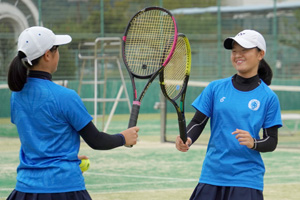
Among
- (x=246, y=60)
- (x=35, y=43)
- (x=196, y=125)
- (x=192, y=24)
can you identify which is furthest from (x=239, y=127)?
(x=192, y=24)

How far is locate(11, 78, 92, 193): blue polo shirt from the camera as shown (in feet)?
10.4

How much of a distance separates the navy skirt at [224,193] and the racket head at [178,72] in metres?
0.60

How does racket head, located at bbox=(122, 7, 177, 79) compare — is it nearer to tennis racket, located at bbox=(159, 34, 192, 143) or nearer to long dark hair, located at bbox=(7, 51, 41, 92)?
tennis racket, located at bbox=(159, 34, 192, 143)

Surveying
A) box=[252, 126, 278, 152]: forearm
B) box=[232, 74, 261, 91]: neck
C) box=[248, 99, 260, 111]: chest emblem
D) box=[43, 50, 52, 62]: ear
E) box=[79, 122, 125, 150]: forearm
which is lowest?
box=[252, 126, 278, 152]: forearm

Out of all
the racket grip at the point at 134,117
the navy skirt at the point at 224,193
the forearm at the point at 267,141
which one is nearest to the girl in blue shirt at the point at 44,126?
the racket grip at the point at 134,117

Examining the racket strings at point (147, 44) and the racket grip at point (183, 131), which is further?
the racket strings at point (147, 44)

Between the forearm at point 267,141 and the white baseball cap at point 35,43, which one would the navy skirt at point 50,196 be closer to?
the white baseball cap at point 35,43

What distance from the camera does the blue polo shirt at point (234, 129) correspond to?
3.68 m

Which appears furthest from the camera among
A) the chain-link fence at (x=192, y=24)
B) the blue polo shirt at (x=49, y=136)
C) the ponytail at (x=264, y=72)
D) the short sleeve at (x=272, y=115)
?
the chain-link fence at (x=192, y=24)

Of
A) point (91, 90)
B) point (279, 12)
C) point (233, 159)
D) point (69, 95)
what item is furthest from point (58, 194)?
point (279, 12)

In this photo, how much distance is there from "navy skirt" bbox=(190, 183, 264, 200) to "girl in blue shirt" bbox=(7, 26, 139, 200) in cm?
75

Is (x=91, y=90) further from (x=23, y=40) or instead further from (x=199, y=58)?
(x=23, y=40)

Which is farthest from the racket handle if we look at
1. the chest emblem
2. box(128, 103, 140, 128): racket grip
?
the chest emblem

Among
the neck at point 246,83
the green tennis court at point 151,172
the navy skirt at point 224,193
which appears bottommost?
the green tennis court at point 151,172
